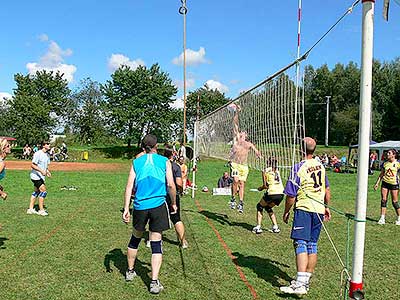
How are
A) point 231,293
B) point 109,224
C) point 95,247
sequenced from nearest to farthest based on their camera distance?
point 231,293 → point 95,247 → point 109,224

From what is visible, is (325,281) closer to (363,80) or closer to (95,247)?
(363,80)

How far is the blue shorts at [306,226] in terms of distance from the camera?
4.98 meters

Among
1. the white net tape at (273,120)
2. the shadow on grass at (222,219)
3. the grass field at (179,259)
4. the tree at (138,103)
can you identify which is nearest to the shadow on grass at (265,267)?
the grass field at (179,259)

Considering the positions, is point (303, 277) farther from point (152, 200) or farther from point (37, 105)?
point (37, 105)

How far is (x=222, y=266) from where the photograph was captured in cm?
611

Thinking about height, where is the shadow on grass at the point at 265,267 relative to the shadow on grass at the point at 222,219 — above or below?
above

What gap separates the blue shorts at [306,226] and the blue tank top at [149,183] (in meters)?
1.63

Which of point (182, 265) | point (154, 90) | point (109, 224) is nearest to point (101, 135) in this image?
point (154, 90)

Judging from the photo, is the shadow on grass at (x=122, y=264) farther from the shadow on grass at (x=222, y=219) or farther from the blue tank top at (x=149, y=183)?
the shadow on grass at (x=222, y=219)

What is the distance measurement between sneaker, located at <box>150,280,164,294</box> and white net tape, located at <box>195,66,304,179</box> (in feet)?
7.86

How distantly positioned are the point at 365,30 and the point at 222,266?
13.1 ft

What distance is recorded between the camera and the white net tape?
5.77 meters

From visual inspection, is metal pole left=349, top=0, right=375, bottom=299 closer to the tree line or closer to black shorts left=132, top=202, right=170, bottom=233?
black shorts left=132, top=202, right=170, bottom=233

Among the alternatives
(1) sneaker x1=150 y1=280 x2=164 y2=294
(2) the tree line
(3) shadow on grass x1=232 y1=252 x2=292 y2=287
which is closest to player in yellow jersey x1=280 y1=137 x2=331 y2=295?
(3) shadow on grass x1=232 y1=252 x2=292 y2=287
